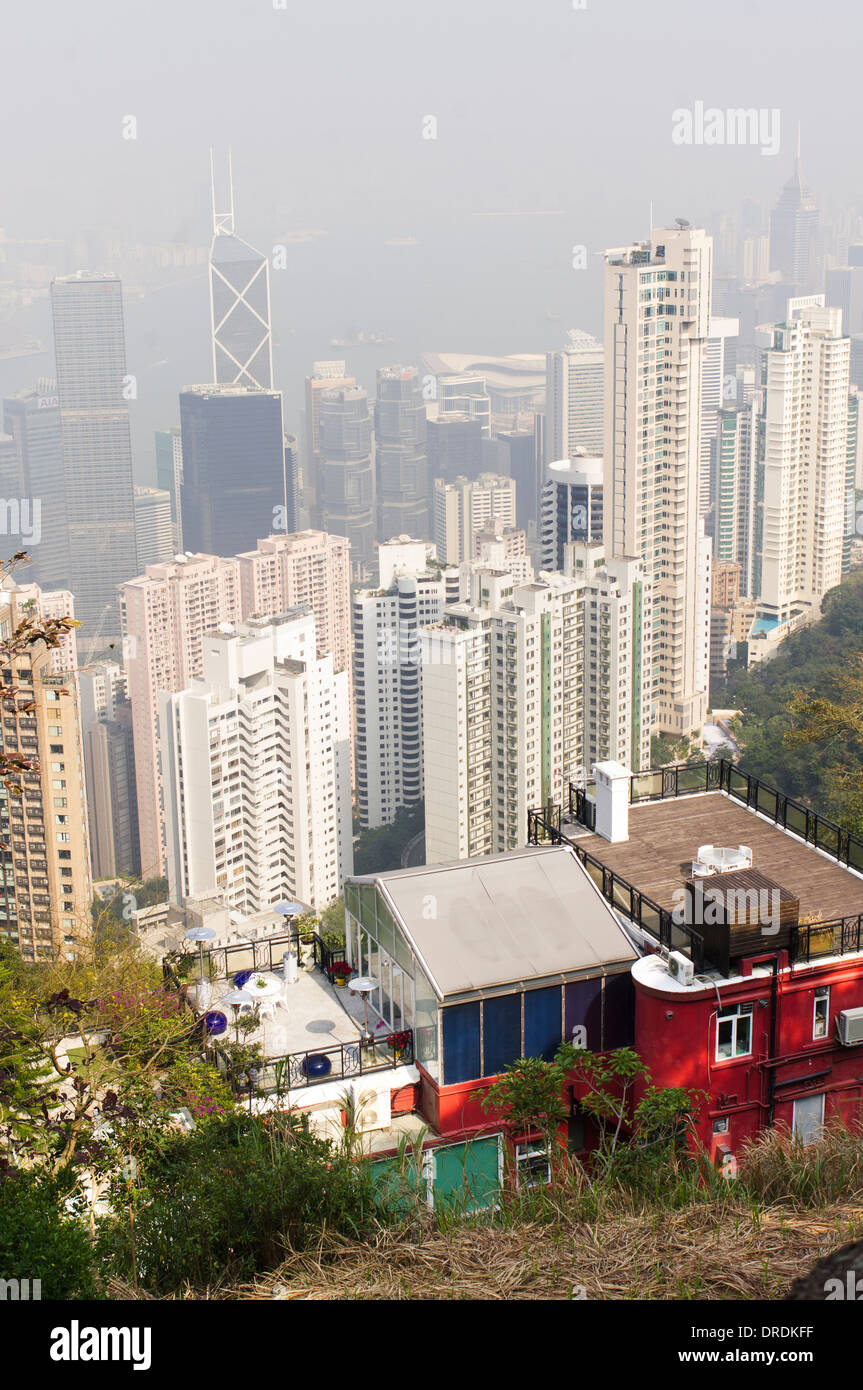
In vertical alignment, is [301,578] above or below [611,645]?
below

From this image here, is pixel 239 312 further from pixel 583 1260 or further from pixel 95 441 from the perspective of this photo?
pixel 583 1260

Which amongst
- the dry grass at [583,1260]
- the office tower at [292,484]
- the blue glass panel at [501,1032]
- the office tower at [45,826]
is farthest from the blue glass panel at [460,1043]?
the office tower at [292,484]

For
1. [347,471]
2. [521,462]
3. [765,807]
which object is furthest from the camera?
[521,462]

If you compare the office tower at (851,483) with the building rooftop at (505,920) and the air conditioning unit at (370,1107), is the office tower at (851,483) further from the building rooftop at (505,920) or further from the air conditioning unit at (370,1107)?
the air conditioning unit at (370,1107)

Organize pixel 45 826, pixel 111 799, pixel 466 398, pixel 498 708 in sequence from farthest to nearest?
pixel 466 398
pixel 111 799
pixel 498 708
pixel 45 826

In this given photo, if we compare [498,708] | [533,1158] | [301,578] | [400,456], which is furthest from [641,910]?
[400,456]

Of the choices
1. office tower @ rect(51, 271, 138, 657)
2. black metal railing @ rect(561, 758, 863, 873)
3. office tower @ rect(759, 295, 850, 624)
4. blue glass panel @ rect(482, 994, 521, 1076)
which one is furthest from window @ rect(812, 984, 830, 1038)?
office tower @ rect(51, 271, 138, 657)

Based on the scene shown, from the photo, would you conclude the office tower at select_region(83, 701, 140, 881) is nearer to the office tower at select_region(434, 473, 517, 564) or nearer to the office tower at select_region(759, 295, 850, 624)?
the office tower at select_region(759, 295, 850, 624)
